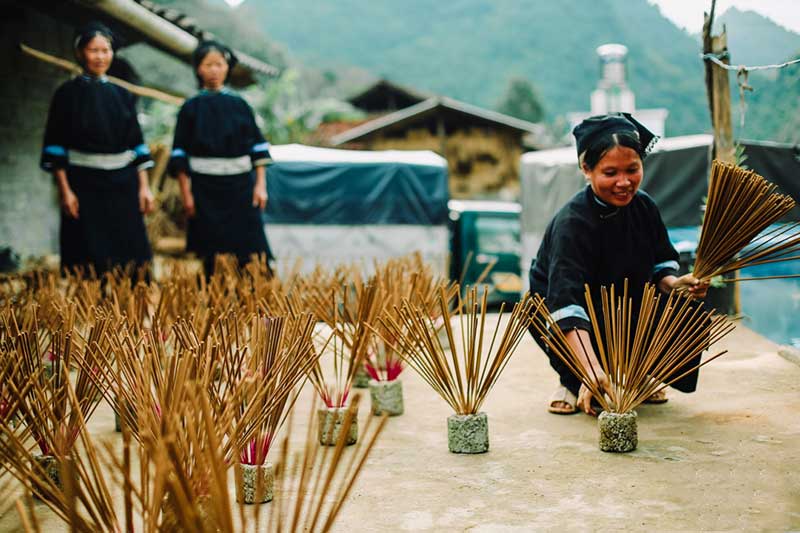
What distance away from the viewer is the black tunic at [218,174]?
16.4 feet

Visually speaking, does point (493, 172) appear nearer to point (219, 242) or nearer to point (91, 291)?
point (219, 242)

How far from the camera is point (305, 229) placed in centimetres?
989

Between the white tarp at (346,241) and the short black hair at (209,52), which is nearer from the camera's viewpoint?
the short black hair at (209,52)

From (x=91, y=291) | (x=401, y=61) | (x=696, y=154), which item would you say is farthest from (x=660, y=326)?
(x=401, y=61)

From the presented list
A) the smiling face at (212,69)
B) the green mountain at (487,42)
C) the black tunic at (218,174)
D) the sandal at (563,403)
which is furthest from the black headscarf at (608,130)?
the green mountain at (487,42)

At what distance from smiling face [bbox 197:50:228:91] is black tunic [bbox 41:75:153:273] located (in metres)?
0.49

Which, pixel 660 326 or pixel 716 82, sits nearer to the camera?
pixel 660 326

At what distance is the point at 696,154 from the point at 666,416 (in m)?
5.14

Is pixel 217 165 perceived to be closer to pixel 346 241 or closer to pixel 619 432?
pixel 619 432

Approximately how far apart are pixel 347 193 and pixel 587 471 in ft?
25.9

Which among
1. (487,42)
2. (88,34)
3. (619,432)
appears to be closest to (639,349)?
(619,432)

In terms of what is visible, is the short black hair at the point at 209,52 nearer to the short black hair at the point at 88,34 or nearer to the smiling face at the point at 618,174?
the short black hair at the point at 88,34

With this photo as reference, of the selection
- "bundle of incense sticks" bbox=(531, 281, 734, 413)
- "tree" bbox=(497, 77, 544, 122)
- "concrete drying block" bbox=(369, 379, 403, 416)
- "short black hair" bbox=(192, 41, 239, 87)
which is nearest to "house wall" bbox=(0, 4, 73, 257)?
"short black hair" bbox=(192, 41, 239, 87)

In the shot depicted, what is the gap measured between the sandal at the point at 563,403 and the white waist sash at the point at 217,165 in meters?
2.84
